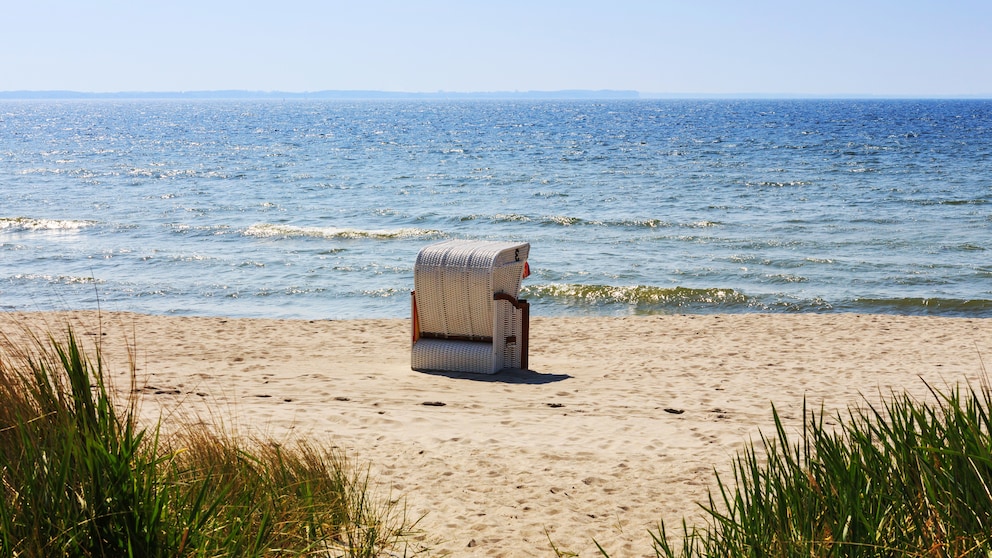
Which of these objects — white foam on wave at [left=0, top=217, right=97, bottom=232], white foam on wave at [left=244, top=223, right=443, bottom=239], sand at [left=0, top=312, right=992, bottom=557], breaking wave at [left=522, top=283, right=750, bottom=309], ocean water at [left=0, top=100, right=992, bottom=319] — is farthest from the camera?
white foam on wave at [left=0, top=217, right=97, bottom=232]

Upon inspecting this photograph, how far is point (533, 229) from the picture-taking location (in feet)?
72.8

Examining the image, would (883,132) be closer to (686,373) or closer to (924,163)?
(924,163)

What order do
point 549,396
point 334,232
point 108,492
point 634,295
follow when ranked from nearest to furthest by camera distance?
1. point 108,492
2. point 549,396
3. point 634,295
4. point 334,232

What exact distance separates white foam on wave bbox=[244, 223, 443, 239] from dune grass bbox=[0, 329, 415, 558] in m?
17.4

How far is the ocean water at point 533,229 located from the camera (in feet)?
49.5

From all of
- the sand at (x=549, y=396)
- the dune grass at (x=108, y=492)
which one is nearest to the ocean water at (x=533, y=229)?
the sand at (x=549, y=396)

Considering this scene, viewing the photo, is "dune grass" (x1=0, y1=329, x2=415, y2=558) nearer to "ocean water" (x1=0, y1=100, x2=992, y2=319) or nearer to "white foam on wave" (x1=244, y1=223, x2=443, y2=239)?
"ocean water" (x1=0, y1=100, x2=992, y2=319)

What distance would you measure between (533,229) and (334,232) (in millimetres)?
4618

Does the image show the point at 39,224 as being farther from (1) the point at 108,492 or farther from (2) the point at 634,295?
(1) the point at 108,492

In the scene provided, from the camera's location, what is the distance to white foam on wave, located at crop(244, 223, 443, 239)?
2147 cm

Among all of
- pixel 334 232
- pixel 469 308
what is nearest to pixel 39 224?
pixel 334 232

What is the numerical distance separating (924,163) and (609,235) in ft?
72.5

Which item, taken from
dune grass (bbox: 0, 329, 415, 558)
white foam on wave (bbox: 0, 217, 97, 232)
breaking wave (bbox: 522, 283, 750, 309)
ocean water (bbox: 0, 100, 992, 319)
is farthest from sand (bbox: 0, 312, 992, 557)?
white foam on wave (bbox: 0, 217, 97, 232)

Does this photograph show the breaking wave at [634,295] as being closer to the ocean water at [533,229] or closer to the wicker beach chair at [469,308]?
the ocean water at [533,229]
